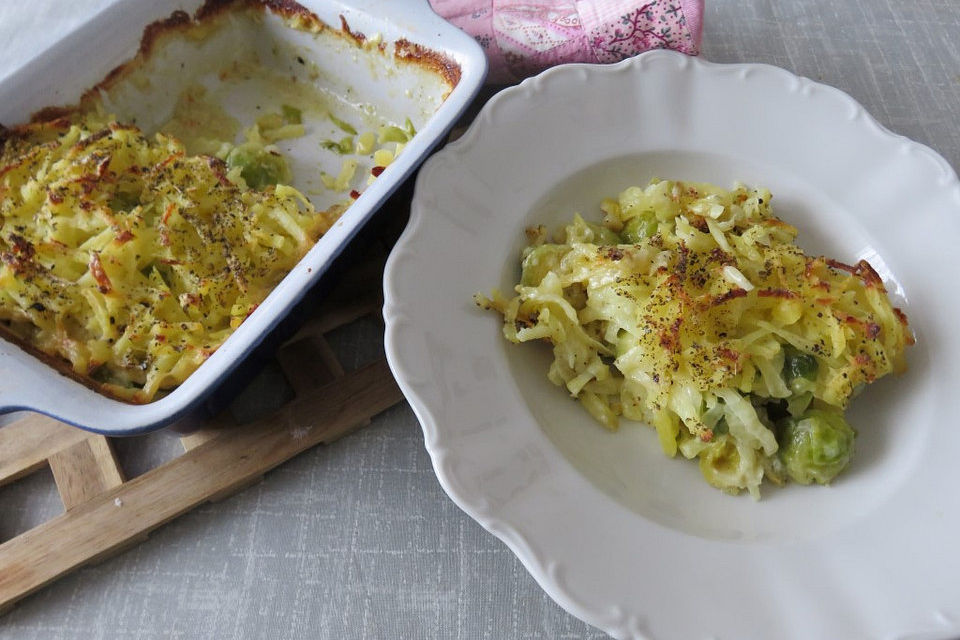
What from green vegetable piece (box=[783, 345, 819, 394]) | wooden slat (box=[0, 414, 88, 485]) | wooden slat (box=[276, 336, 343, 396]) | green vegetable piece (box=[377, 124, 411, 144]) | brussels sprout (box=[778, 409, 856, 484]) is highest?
green vegetable piece (box=[377, 124, 411, 144])

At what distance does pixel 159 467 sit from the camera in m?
1.75

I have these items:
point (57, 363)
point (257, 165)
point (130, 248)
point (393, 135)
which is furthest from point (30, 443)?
point (393, 135)

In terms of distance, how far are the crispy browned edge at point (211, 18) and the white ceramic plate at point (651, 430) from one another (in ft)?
1.09

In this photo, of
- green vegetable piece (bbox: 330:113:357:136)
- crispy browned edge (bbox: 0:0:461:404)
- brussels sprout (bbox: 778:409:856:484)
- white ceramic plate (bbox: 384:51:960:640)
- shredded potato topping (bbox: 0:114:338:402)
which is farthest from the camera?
green vegetable piece (bbox: 330:113:357:136)

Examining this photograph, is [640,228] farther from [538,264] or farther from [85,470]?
[85,470]

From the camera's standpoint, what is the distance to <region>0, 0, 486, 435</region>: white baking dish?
1.47 metres

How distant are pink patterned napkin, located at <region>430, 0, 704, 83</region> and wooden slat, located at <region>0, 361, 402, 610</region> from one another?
1.07 meters

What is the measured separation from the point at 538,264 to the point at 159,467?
40.7 inches

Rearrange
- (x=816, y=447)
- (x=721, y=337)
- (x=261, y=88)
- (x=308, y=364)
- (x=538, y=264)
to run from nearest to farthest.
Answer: (x=816, y=447)
(x=721, y=337)
(x=538, y=264)
(x=308, y=364)
(x=261, y=88)

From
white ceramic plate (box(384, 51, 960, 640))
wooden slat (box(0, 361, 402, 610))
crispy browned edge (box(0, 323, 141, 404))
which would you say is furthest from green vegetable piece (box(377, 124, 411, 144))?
crispy browned edge (box(0, 323, 141, 404))

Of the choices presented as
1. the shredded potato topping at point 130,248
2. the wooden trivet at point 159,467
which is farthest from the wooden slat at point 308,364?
the shredded potato topping at point 130,248

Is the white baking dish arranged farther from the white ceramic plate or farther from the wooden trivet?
the wooden trivet

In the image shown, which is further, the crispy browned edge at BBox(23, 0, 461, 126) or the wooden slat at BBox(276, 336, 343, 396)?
the crispy browned edge at BBox(23, 0, 461, 126)

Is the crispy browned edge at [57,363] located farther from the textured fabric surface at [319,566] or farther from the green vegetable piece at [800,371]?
the green vegetable piece at [800,371]
